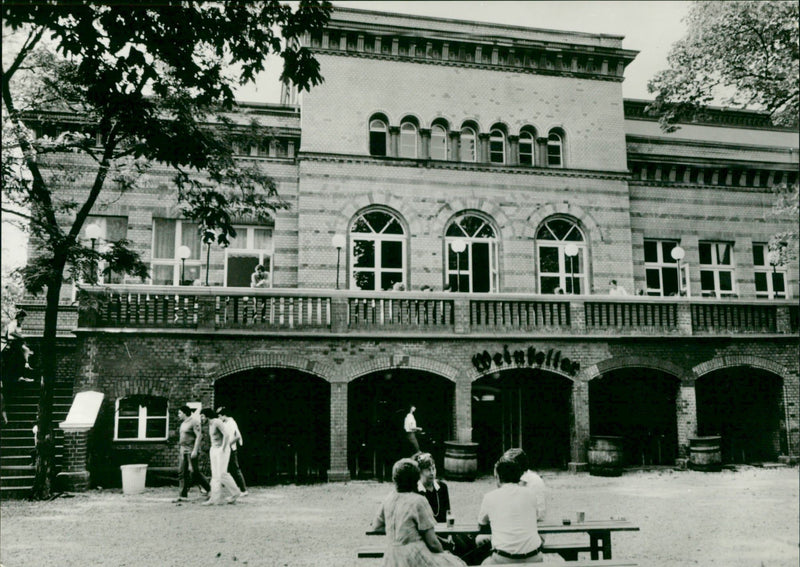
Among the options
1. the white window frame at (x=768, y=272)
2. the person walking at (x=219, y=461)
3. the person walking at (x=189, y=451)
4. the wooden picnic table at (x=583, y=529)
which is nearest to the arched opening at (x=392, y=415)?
the person walking at (x=219, y=461)

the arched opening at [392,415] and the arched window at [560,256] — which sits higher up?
the arched window at [560,256]

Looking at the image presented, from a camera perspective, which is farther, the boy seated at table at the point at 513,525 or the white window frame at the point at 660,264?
the white window frame at the point at 660,264

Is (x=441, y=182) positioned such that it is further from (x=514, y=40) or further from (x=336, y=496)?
(x=336, y=496)

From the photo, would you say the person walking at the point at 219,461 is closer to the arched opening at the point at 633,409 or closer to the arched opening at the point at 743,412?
the arched opening at the point at 633,409

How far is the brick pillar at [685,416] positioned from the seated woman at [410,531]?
14.1 m

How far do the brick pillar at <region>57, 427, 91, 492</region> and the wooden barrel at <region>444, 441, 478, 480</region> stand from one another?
8.16 m

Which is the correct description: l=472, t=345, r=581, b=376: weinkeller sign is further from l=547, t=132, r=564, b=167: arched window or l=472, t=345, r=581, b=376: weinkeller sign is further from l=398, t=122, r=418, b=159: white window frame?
l=547, t=132, r=564, b=167: arched window

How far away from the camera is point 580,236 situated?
74.5ft

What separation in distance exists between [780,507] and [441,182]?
12776 mm

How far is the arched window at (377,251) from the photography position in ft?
69.2

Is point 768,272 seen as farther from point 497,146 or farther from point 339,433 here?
point 339,433

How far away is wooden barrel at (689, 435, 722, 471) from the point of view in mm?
17828

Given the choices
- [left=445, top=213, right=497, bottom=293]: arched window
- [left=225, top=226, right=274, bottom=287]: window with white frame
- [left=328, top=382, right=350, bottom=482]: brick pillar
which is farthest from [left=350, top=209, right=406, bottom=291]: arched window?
[left=328, top=382, right=350, bottom=482]: brick pillar

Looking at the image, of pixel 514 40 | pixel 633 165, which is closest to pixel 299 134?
pixel 514 40
